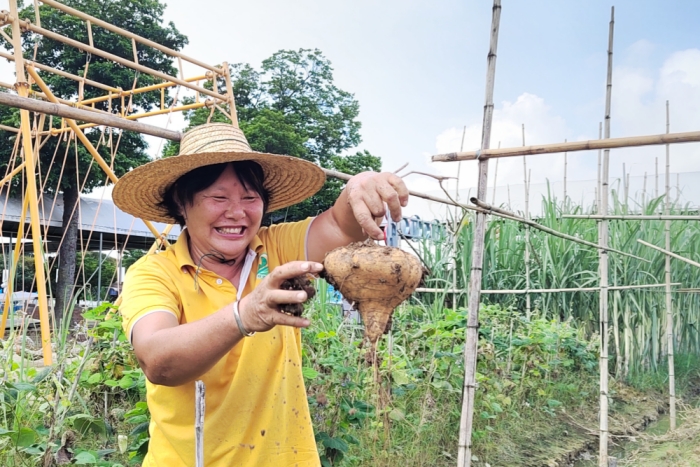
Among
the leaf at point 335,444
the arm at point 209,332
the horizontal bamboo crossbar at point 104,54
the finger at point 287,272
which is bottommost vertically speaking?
the leaf at point 335,444

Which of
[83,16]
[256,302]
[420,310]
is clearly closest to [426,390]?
[420,310]

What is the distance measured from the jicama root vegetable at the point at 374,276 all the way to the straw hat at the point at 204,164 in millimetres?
345

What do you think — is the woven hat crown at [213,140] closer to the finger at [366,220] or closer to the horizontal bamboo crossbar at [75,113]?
the horizontal bamboo crossbar at [75,113]

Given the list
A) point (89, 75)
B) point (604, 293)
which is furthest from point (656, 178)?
point (89, 75)

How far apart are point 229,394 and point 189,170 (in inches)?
22.2

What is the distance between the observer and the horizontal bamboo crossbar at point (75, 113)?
1192mm

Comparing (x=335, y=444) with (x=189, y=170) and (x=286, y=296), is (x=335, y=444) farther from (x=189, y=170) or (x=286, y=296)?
(x=286, y=296)

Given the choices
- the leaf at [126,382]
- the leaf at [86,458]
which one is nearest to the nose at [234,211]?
the leaf at [86,458]

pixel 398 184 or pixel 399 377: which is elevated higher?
pixel 398 184

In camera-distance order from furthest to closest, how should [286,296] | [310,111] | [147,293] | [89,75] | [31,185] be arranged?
[310,111], [89,75], [31,185], [147,293], [286,296]

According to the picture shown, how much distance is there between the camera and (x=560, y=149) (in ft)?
5.16

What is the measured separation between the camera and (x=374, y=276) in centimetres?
124

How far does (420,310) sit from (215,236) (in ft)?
10.9

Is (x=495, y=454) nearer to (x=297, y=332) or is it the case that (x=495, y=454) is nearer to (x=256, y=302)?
(x=297, y=332)
